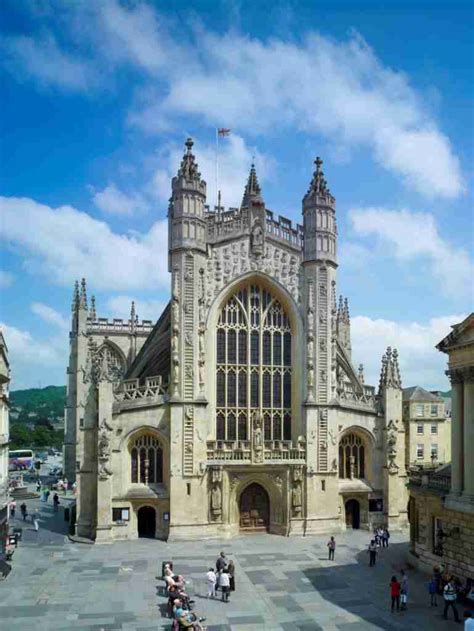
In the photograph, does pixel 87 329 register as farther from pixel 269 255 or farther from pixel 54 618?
pixel 54 618

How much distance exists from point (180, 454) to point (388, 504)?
14992mm

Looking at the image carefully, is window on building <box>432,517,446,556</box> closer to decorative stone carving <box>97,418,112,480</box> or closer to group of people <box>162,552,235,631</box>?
group of people <box>162,552,235,631</box>

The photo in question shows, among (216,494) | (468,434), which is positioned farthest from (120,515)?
(468,434)

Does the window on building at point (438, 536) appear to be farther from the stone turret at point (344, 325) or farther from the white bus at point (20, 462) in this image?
the white bus at point (20, 462)

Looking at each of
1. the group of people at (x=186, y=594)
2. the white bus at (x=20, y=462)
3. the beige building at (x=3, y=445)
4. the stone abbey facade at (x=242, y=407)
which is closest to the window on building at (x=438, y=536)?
the group of people at (x=186, y=594)

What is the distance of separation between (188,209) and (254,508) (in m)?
20.2

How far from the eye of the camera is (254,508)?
132 feet

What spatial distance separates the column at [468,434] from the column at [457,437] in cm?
38

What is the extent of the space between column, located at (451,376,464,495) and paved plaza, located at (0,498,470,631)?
5001 mm

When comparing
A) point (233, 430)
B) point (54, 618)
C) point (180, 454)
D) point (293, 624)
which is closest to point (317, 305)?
point (233, 430)

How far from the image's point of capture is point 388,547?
36.9 meters

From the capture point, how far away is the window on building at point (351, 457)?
42.8m

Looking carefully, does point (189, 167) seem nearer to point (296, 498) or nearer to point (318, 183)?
point (318, 183)

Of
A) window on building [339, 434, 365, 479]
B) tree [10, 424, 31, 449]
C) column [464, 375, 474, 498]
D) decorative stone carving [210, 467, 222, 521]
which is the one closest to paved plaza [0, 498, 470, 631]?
decorative stone carving [210, 467, 222, 521]
